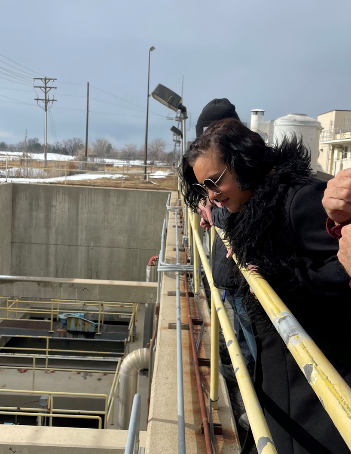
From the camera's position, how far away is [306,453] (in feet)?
3.83

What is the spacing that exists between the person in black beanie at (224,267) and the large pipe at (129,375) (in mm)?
2221

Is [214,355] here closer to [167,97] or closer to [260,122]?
[167,97]

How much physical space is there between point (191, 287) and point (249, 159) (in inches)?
118

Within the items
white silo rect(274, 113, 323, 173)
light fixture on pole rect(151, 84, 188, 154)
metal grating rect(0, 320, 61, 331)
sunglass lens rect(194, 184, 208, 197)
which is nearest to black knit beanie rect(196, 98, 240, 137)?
sunglass lens rect(194, 184, 208, 197)

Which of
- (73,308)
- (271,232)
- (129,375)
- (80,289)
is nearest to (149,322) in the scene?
(80,289)

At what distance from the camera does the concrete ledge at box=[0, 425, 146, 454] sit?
3109mm

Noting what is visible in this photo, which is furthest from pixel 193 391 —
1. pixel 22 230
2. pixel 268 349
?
pixel 22 230

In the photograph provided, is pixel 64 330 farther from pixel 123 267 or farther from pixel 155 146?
pixel 155 146

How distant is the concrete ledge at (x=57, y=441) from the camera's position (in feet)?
10.2

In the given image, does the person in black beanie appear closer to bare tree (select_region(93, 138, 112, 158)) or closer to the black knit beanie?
the black knit beanie

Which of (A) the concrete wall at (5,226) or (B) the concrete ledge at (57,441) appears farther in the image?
(A) the concrete wall at (5,226)

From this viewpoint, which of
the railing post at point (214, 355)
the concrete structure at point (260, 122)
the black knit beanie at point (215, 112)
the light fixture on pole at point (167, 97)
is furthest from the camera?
the concrete structure at point (260, 122)

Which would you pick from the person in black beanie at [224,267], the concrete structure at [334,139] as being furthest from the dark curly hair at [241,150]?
the concrete structure at [334,139]

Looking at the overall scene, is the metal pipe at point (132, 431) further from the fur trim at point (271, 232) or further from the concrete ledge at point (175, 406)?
the concrete ledge at point (175, 406)
